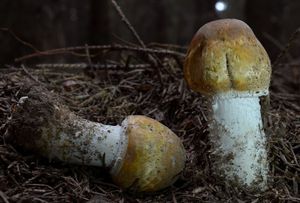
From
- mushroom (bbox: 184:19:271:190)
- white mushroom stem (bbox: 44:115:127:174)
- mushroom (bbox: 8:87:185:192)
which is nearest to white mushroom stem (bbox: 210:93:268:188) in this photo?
mushroom (bbox: 184:19:271:190)

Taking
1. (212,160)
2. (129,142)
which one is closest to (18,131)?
(129,142)

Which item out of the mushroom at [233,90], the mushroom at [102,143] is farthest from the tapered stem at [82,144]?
the mushroom at [233,90]

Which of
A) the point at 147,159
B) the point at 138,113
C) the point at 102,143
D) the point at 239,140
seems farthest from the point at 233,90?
the point at 138,113

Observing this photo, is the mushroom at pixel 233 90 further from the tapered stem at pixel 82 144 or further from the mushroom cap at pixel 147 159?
the tapered stem at pixel 82 144

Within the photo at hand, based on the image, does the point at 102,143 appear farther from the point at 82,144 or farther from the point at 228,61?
the point at 228,61

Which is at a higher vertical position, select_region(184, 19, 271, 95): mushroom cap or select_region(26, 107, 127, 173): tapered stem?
select_region(184, 19, 271, 95): mushroom cap

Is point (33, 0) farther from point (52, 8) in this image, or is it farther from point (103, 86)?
point (103, 86)

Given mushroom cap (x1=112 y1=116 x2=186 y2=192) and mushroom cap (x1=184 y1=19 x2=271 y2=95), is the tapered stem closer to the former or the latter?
mushroom cap (x1=112 y1=116 x2=186 y2=192)
